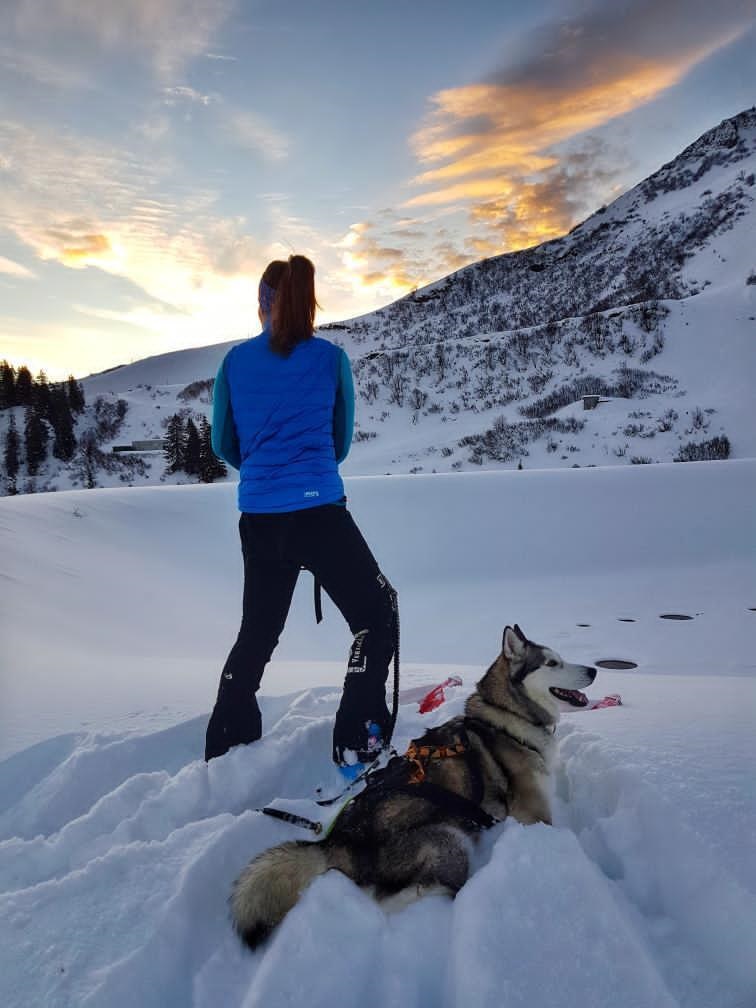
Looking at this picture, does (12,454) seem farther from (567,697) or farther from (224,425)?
(567,697)

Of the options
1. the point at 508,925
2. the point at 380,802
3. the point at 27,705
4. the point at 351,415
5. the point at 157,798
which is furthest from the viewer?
the point at 27,705

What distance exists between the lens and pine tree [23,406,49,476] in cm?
3241

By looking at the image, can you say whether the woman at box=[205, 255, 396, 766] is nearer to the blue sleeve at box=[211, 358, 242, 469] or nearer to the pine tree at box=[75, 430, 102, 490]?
the blue sleeve at box=[211, 358, 242, 469]

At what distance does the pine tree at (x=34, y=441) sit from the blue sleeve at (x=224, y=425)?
33692mm

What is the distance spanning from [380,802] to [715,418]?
1757 centimetres

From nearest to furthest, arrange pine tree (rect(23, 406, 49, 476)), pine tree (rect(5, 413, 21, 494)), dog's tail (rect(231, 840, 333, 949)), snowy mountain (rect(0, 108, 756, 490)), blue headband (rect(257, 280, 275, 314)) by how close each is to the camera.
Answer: dog's tail (rect(231, 840, 333, 949)) → blue headband (rect(257, 280, 275, 314)) → snowy mountain (rect(0, 108, 756, 490)) → pine tree (rect(5, 413, 21, 494)) → pine tree (rect(23, 406, 49, 476))

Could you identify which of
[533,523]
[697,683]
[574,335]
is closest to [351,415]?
[697,683]

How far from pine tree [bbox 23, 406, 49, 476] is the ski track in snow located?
34.5 m

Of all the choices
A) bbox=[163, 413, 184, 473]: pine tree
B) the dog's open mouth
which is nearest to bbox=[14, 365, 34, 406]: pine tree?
bbox=[163, 413, 184, 473]: pine tree

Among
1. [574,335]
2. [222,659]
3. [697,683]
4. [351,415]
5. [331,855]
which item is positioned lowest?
[222,659]

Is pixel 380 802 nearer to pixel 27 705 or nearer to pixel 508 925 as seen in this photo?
pixel 508 925

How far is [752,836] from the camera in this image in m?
1.60

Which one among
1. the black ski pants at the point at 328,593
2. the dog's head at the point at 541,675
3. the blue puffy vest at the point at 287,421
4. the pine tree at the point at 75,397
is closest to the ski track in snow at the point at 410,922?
the dog's head at the point at 541,675

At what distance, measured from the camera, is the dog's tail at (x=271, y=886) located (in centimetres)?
156
